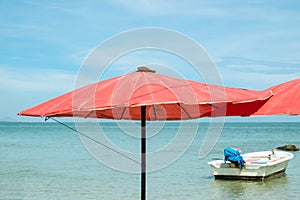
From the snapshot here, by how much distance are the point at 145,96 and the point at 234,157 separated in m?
16.4

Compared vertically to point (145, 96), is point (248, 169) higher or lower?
lower

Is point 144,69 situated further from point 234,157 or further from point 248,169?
point 248,169

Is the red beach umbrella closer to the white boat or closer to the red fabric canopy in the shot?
the red fabric canopy

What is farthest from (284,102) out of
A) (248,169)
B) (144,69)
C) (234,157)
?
(248,169)

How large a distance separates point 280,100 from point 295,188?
51.8ft

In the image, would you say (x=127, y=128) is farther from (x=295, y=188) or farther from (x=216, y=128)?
(x=295, y=188)

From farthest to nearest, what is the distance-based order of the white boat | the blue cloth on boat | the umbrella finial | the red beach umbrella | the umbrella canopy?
the white boat, the blue cloth on boat, the umbrella finial, the umbrella canopy, the red beach umbrella

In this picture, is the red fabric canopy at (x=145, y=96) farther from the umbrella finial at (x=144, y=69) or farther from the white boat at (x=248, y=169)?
the white boat at (x=248, y=169)

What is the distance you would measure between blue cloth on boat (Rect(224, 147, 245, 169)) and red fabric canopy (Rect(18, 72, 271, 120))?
1433 centimetres

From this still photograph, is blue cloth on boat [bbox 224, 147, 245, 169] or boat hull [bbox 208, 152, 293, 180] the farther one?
boat hull [bbox 208, 152, 293, 180]

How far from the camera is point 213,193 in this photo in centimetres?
2002

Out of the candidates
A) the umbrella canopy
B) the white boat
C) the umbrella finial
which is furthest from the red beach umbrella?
the white boat

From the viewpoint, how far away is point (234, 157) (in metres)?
21.5

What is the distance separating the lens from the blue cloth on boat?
21.4 m
